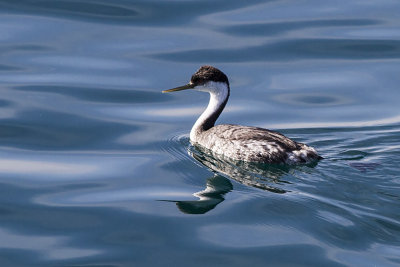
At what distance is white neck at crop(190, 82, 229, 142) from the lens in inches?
471

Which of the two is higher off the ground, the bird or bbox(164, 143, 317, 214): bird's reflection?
the bird

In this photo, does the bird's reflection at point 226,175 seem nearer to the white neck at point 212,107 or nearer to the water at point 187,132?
the water at point 187,132

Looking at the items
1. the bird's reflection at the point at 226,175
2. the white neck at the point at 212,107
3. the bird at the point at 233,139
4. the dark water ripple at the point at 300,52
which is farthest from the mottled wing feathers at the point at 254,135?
the dark water ripple at the point at 300,52

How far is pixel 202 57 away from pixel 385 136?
4.38m

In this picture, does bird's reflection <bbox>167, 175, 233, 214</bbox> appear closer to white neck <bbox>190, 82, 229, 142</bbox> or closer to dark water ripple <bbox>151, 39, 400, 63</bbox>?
white neck <bbox>190, 82, 229, 142</bbox>

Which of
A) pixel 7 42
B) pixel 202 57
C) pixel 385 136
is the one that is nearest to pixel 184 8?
pixel 202 57

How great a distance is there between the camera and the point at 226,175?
10.4 meters

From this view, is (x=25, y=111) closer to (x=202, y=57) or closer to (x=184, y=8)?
(x=202, y=57)

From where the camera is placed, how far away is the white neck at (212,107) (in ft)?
39.3

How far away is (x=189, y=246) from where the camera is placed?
327 inches

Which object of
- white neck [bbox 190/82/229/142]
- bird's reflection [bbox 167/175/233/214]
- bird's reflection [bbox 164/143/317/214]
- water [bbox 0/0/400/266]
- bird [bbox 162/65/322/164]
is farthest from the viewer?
white neck [bbox 190/82/229/142]

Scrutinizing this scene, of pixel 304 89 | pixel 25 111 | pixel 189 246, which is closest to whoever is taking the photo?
pixel 189 246

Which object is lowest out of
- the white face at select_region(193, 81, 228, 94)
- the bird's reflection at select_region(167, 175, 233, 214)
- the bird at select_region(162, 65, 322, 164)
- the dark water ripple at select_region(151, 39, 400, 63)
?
the bird's reflection at select_region(167, 175, 233, 214)

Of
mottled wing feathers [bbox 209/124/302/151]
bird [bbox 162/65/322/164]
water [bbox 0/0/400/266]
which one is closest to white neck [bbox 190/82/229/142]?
bird [bbox 162/65/322/164]
